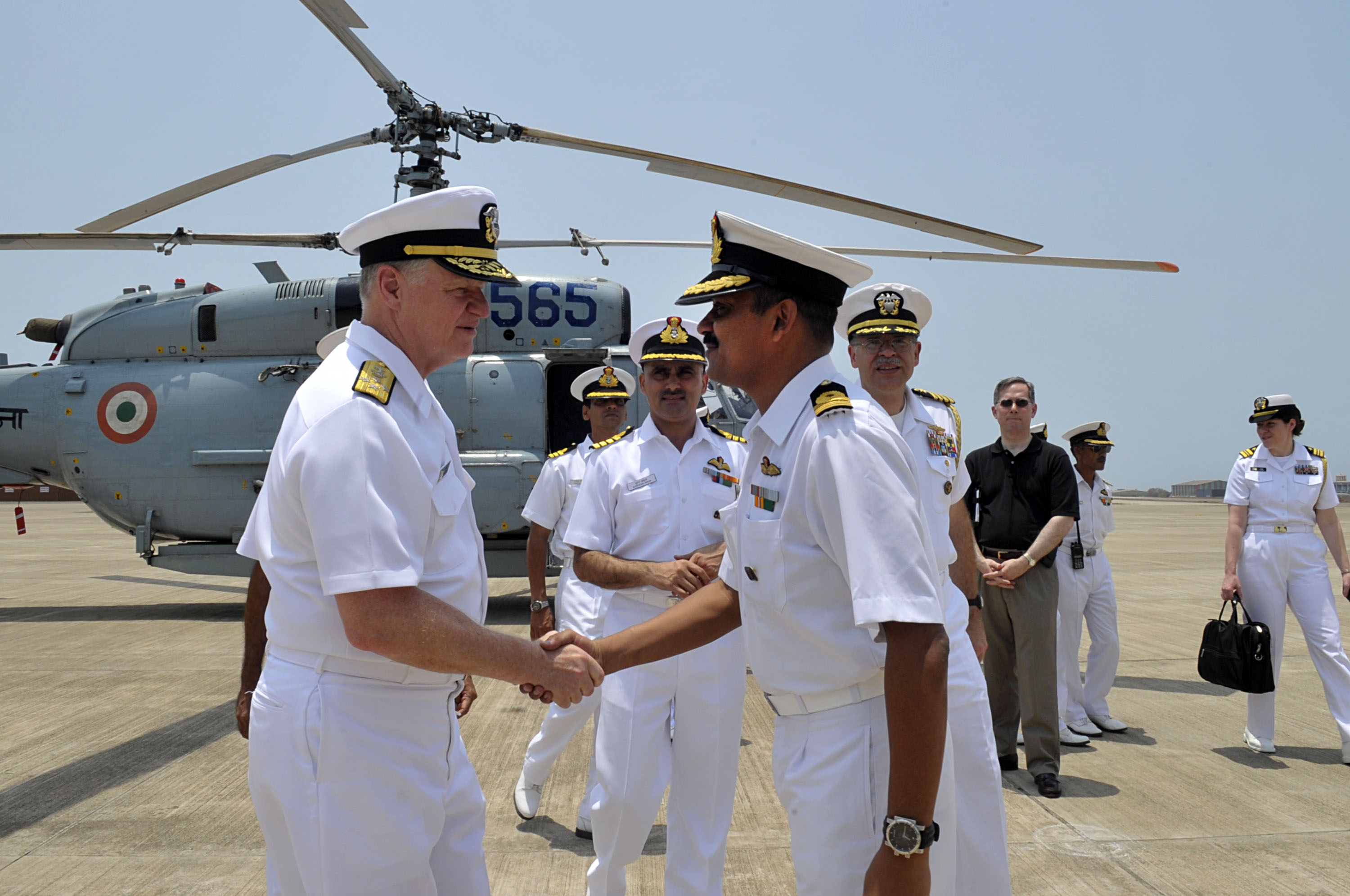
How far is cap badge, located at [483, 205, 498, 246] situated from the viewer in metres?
2.11

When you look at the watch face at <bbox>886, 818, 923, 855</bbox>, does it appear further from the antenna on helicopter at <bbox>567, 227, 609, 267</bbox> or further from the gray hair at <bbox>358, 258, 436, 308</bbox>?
the antenna on helicopter at <bbox>567, 227, 609, 267</bbox>

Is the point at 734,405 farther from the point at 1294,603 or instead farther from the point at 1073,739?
the point at 1294,603

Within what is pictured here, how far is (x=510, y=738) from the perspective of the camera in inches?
209

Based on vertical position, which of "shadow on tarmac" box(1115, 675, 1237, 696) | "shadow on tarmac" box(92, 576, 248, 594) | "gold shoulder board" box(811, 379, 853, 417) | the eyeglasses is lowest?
"shadow on tarmac" box(92, 576, 248, 594)

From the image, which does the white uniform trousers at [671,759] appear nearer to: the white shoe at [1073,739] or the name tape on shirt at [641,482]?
the name tape on shirt at [641,482]

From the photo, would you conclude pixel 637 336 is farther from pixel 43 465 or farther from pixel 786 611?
pixel 43 465

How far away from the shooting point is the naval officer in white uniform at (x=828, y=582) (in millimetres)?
1564

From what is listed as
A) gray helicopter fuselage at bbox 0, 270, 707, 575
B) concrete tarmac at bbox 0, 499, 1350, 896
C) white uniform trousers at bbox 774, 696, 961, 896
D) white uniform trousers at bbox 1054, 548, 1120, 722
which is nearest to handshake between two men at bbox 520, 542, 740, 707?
white uniform trousers at bbox 774, 696, 961, 896

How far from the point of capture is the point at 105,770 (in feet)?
15.5

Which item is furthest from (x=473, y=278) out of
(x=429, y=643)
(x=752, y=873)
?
(x=752, y=873)

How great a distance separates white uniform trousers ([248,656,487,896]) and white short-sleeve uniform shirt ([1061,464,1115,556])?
471 cm

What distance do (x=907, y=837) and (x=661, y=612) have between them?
2014 millimetres

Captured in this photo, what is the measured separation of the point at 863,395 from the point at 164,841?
3576mm

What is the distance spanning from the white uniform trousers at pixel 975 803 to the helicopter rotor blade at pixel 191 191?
21.6ft
